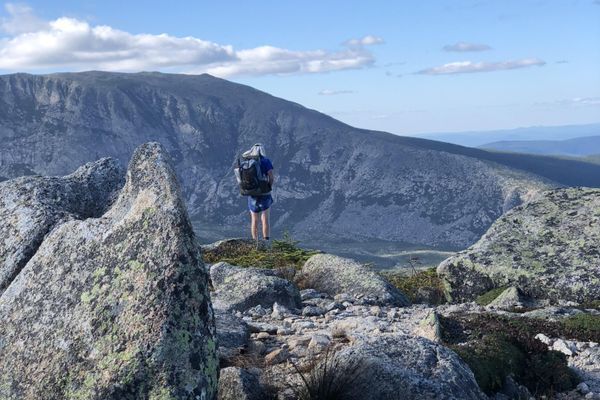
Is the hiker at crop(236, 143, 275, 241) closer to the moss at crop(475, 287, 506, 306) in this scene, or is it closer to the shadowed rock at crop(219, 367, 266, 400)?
the moss at crop(475, 287, 506, 306)

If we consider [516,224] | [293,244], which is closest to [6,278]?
[516,224]

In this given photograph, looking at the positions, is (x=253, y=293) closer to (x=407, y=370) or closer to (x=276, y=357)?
(x=276, y=357)

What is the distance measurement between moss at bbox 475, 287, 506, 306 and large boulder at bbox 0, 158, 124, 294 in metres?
12.2

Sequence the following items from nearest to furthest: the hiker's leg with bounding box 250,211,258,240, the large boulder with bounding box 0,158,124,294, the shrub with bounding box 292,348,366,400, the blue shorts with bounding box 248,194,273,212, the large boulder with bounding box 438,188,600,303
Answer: the shrub with bounding box 292,348,366,400, the large boulder with bounding box 0,158,124,294, the large boulder with bounding box 438,188,600,303, the blue shorts with bounding box 248,194,273,212, the hiker's leg with bounding box 250,211,258,240

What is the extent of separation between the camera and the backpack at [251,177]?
23859 mm

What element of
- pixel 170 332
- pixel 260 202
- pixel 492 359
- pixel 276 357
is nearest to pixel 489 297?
pixel 492 359

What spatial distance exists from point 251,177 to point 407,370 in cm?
1608

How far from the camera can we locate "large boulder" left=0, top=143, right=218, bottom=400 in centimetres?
676

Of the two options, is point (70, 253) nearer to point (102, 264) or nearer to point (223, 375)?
point (102, 264)

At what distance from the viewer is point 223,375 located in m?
8.44

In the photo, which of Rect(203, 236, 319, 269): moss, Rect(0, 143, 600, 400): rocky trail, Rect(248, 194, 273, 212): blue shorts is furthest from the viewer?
Rect(248, 194, 273, 212): blue shorts

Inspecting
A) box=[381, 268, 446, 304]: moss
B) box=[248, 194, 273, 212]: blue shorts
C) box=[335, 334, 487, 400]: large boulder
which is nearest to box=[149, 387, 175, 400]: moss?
box=[335, 334, 487, 400]: large boulder

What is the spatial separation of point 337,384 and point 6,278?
4.42 metres

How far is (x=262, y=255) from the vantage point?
25.0 m
